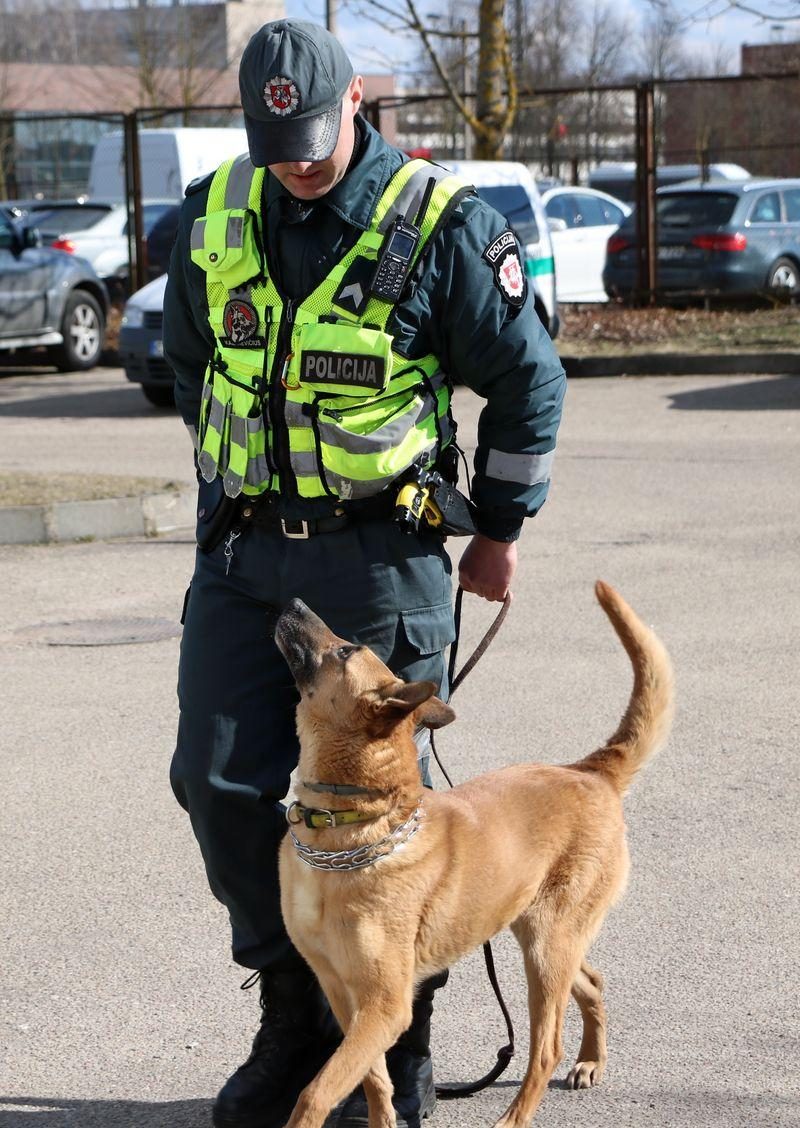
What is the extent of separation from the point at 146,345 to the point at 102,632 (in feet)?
25.5

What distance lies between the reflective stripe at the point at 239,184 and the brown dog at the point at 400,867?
864 mm

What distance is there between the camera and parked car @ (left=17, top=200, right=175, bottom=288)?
21938 mm

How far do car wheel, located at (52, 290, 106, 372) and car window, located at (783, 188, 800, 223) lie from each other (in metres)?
8.93

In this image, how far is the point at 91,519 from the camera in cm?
912

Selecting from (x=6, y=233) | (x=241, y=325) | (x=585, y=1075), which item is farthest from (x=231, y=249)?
(x=6, y=233)

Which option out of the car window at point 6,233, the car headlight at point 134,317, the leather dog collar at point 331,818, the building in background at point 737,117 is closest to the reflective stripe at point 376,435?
the leather dog collar at point 331,818

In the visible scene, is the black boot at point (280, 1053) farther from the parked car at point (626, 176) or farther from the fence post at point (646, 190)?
the parked car at point (626, 176)

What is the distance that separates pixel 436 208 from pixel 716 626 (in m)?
4.26

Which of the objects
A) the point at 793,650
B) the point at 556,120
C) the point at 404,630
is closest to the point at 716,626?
the point at 793,650

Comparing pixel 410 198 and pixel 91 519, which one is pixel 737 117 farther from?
pixel 410 198

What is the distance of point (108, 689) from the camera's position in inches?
247

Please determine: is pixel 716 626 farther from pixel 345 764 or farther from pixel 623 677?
pixel 345 764

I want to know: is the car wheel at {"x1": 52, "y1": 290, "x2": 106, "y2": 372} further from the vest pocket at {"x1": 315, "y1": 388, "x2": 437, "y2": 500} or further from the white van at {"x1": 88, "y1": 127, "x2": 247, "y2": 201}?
the vest pocket at {"x1": 315, "y1": 388, "x2": 437, "y2": 500}

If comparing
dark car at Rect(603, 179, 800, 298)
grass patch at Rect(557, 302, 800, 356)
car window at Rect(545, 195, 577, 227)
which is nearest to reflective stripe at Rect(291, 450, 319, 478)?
grass patch at Rect(557, 302, 800, 356)
